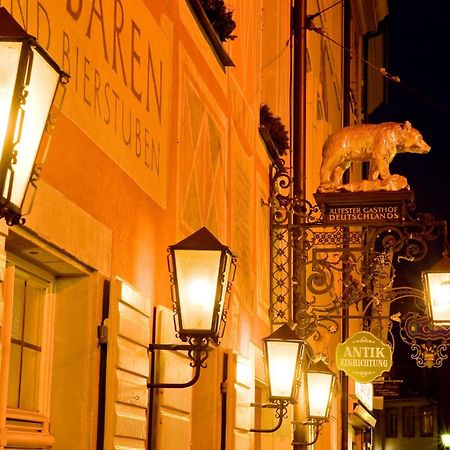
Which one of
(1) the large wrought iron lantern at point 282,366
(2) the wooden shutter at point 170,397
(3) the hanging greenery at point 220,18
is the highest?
(3) the hanging greenery at point 220,18

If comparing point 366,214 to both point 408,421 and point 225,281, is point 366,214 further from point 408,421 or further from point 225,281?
point 408,421

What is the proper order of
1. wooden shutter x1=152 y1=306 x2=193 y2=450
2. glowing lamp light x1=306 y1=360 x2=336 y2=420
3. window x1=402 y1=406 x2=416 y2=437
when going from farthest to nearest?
window x1=402 y1=406 x2=416 y2=437
glowing lamp light x1=306 y1=360 x2=336 y2=420
wooden shutter x1=152 y1=306 x2=193 y2=450

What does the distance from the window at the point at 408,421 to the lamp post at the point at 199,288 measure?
195 ft

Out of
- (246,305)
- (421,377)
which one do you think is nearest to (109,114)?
(246,305)

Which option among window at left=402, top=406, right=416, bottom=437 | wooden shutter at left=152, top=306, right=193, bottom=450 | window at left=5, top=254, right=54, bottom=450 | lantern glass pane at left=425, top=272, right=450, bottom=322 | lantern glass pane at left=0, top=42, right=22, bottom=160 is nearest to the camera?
lantern glass pane at left=0, top=42, right=22, bottom=160

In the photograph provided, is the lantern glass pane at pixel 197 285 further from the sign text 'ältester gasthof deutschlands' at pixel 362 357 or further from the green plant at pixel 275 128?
the sign text 'ältester gasthof deutschlands' at pixel 362 357

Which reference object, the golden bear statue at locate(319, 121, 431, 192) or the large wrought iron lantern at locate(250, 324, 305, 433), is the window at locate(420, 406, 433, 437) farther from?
the large wrought iron lantern at locate(250, 324, 305, 433)

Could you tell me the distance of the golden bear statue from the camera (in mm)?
11328

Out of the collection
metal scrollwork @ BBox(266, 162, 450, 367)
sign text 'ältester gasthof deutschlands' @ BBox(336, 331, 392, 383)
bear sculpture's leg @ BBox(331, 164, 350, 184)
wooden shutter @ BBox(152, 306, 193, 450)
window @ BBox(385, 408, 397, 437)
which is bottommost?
wooden shutter @ BBox(152, 306, 193, 450)

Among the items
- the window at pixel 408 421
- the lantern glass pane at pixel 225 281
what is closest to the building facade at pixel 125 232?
the lantern glass pane at pixel 225 281

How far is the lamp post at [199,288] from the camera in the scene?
5.89 metres

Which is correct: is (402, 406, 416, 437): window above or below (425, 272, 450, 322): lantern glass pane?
above

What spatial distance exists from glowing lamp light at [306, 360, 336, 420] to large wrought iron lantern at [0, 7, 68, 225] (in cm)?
789

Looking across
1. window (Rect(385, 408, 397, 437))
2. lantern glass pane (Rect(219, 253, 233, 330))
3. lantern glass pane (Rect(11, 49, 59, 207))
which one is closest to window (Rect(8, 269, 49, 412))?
lantern glass pane (Rect(219, 253, 233, 330))
